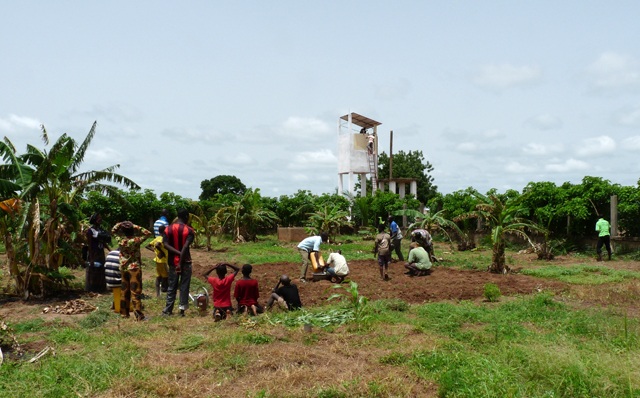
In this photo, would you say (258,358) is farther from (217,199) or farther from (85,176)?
(217,199)

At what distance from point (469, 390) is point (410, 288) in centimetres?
652

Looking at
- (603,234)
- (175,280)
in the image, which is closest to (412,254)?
(175,280)

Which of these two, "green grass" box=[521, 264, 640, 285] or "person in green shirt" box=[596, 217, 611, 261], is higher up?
"person in green shirt" box=[596, 217, 611, 261]

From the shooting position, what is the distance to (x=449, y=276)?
13250 millimetres

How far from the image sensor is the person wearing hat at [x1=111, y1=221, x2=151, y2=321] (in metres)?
8.52

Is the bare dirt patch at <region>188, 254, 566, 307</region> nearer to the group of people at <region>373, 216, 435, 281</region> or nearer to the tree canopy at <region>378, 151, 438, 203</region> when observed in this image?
the group of people at <region>373, 216, 435, 281</region>

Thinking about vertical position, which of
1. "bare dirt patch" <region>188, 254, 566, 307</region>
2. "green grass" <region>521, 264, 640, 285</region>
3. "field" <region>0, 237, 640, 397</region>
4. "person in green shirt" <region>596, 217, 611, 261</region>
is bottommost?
"field" <region>0, 237, 640, 397</region>

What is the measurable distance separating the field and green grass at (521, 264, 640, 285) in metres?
1.79

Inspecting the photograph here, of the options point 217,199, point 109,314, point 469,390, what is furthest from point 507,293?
point 217,199

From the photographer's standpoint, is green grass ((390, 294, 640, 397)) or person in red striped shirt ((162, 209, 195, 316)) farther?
person in red striped shirt ((162, 209, 195, 316))

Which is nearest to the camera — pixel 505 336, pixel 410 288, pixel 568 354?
pixel 568 354

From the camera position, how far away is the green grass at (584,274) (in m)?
12.7

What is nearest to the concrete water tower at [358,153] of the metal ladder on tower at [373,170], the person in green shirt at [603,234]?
the metal ladder on tower at [373,170]

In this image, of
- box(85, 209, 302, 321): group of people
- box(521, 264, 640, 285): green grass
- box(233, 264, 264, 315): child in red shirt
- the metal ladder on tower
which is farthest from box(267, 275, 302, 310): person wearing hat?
the metal ladder on tower
